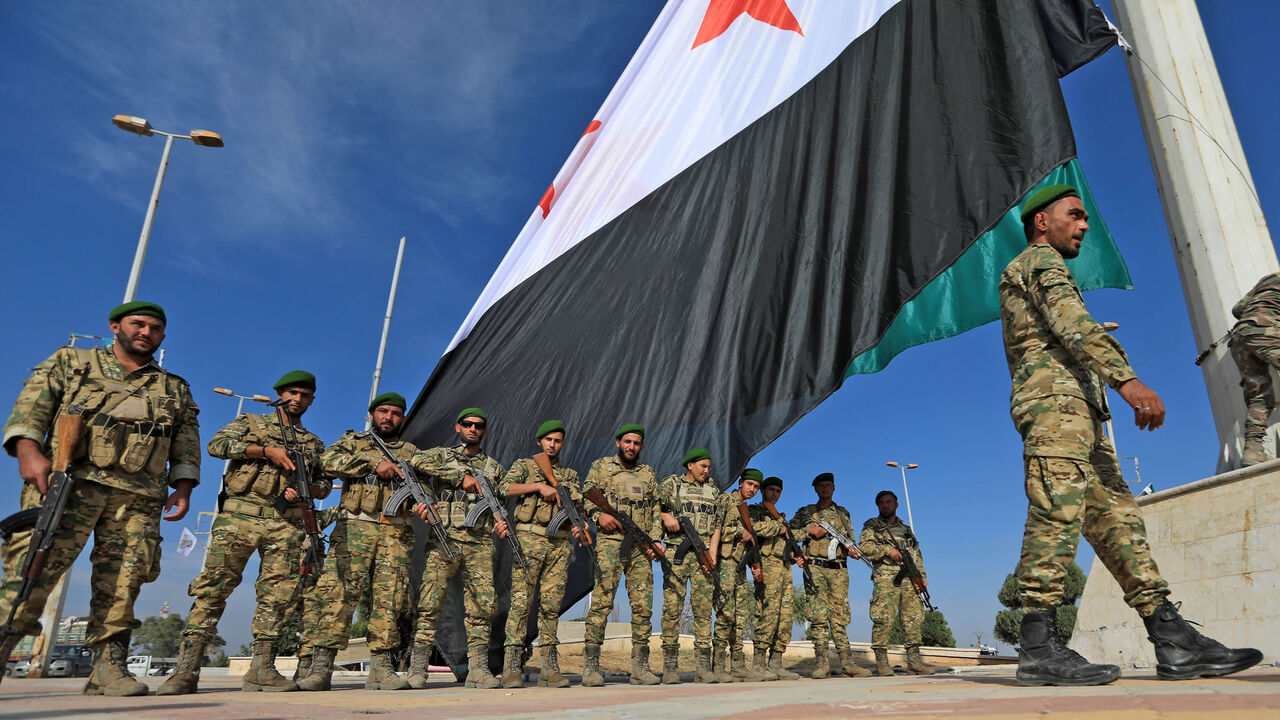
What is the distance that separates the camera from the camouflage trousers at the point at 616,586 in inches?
227

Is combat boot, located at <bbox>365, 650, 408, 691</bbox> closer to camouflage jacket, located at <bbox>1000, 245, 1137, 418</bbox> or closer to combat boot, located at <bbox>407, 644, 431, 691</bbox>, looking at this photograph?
combat boot, located at <bbox>407, 644, 431, 691</bbox>

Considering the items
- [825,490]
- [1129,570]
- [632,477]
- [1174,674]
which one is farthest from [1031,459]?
[825,490]

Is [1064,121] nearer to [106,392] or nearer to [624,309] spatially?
[624,309]

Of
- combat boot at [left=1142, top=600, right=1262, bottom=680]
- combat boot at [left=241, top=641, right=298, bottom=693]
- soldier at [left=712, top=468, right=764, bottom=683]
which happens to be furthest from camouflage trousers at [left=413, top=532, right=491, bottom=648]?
combat boot at [left=1142, top=600, right=1262, bottom=680]

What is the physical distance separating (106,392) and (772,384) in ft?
12.3

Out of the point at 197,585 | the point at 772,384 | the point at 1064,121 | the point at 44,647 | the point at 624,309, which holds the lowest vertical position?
the point at 44,647

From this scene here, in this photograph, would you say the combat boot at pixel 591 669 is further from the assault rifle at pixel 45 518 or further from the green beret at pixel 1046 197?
the green beret at pixel 1046 197

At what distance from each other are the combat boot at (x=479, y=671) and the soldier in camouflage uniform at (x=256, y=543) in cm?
111

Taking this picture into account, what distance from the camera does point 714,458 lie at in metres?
4.95

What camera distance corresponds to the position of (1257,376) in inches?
175

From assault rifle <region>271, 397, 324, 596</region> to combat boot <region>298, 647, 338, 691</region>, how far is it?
43 centimetres

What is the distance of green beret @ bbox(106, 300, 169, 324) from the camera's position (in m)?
4.01

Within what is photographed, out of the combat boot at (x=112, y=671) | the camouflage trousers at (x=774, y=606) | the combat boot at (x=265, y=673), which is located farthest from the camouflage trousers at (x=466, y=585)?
the camouflage trousers at (x=774, y=606)

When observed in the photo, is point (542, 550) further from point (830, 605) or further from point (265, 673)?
point (830, 605)
